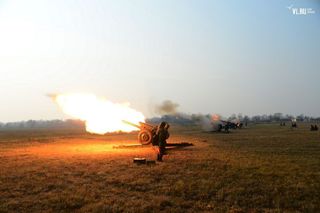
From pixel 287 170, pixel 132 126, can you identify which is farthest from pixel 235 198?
pixel 132 126

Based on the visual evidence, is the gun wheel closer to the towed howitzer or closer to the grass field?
the towed howitzer

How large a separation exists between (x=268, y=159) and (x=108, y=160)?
9436 millimetres

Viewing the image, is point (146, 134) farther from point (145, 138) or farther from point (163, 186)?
point (163, 186)

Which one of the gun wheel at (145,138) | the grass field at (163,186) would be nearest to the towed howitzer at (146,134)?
the gun wheel at (145,138)

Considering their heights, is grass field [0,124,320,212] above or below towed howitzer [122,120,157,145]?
below

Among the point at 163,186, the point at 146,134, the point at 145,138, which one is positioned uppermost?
the point at 146,134

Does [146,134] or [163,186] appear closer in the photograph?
[163,186]

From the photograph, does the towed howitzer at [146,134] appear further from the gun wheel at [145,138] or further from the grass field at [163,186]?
the grass field at [163,186]

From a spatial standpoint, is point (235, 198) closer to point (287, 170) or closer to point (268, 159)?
point (287, 170)

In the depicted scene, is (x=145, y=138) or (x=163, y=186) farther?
(x=145, y=138)

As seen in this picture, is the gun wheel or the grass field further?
the gun wheel

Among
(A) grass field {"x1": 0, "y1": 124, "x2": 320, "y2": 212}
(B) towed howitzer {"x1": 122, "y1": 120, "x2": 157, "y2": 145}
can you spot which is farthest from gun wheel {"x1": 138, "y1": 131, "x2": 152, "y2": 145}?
(A) grass field {"x1": 0, "y1": 124, "x2": 320, "y2": 212}

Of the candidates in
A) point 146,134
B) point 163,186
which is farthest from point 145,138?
point 163,186

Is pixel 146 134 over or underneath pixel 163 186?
over
